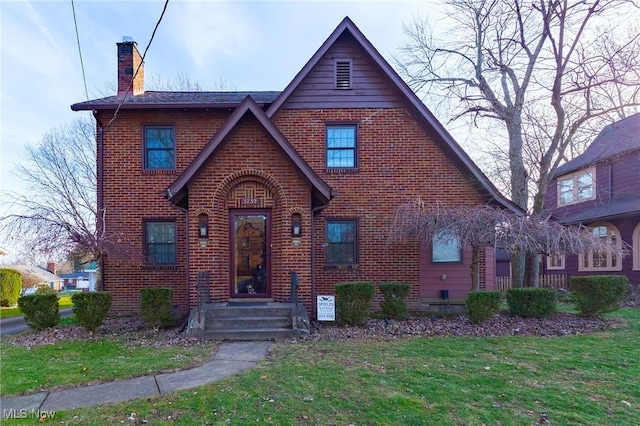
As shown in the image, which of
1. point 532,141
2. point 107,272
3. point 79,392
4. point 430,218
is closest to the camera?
point 79,392

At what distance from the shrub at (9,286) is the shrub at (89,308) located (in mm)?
12806

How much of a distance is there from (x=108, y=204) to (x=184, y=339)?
215 inches

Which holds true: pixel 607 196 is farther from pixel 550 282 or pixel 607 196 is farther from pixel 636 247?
pixel 550 282

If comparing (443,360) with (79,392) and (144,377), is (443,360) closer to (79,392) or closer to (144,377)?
(144,377)

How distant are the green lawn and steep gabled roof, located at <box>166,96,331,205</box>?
13.4 ft

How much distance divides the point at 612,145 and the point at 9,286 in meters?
29.1

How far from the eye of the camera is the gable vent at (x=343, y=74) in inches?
476

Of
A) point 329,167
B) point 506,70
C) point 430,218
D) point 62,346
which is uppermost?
point 506,70

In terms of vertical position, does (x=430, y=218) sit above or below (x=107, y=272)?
above

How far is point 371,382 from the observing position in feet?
18.0

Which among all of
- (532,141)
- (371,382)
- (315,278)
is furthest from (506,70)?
(371,382)

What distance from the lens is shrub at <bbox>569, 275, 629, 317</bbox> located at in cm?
992

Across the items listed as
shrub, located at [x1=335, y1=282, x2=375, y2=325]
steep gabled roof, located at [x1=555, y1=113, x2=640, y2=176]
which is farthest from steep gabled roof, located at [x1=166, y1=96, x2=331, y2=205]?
steep gabled roof, located at [x1=555, y1=113, x2=640, y2=176]

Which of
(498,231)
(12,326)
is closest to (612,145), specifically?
(498,231)
